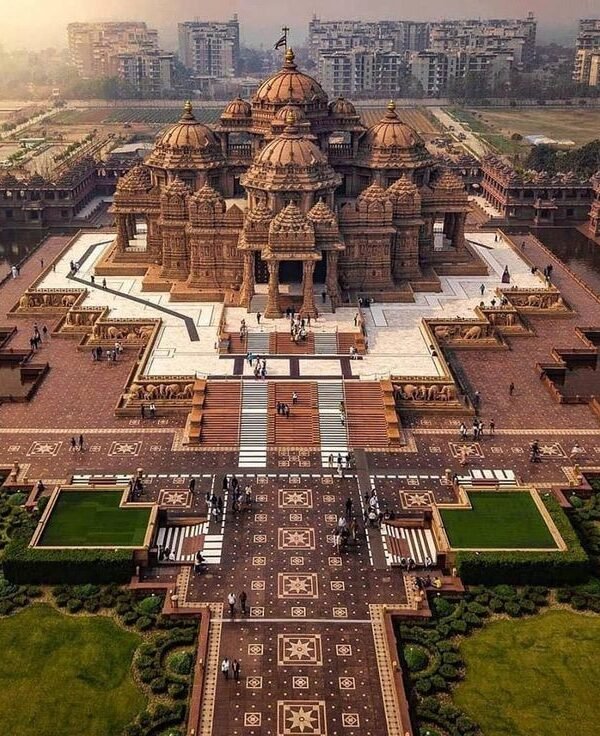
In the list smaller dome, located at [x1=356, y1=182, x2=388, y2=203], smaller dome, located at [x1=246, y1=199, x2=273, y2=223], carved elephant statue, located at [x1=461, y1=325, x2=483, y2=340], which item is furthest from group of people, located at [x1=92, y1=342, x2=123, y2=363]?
carved elephant statue, located at [x1=461, y1=325, x2=483, y2=340]

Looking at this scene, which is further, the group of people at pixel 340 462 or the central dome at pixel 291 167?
the central dome at pixel 291 167

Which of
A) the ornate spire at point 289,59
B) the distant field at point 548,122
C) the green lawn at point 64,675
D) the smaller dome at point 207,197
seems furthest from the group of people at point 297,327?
the distant field at point 548,122

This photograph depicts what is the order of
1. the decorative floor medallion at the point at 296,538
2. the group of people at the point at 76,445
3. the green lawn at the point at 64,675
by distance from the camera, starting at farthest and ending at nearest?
1. the group of people at the point at 76,445
2. the decorative floor medallion at the point at 296,538
3. the green lawn at the point at 64,675

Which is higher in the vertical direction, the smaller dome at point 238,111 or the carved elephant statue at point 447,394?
the smaller dome at point 238,111

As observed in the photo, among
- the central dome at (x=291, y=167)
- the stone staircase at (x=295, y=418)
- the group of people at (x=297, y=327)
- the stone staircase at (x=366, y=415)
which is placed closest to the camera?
the stone staircase at (x=295, y=418)

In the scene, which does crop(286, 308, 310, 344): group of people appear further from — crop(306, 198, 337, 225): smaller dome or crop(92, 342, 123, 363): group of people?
crop(92, 342, 123, 363): group of people

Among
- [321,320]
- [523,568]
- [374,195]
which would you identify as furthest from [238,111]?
[523,568]

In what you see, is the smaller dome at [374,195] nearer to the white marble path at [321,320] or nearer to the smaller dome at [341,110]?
the white marble path at [321,320]

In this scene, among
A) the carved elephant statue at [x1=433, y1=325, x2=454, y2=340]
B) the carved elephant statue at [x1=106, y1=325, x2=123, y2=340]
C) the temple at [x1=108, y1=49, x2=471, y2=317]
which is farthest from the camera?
the temple at [x1=108, y1=49, x2=471, y2=317]
